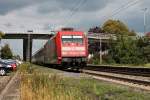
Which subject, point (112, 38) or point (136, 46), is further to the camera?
point (112, 38)

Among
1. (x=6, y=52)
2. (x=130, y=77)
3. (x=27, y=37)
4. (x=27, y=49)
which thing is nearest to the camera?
(x=130, y=77)

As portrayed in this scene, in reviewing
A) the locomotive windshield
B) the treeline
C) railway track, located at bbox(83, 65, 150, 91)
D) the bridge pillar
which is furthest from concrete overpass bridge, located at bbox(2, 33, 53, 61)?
railway track, located at bbox(83, 65, 150, 91)

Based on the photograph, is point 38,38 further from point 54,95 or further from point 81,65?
point 54,95

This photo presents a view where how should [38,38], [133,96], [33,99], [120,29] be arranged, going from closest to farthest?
[33,99], [133,96], [38,38], [120,29]

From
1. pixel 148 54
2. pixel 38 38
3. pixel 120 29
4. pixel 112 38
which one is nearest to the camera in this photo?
pixel 148 54

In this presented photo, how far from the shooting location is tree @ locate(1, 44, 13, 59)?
151000mm

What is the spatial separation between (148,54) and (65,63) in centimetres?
4839

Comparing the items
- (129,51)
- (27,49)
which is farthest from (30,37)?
(129,51)

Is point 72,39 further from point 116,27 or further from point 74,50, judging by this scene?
point 116,27

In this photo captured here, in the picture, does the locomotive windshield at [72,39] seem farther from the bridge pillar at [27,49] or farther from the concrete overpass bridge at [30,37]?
the bridge pillar at [27,49]

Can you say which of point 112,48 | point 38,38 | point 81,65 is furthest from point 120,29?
point 81,65

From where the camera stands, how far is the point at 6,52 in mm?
156125

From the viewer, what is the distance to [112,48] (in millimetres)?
102438

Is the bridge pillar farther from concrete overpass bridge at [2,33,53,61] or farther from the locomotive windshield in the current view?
the locomotive windshield
